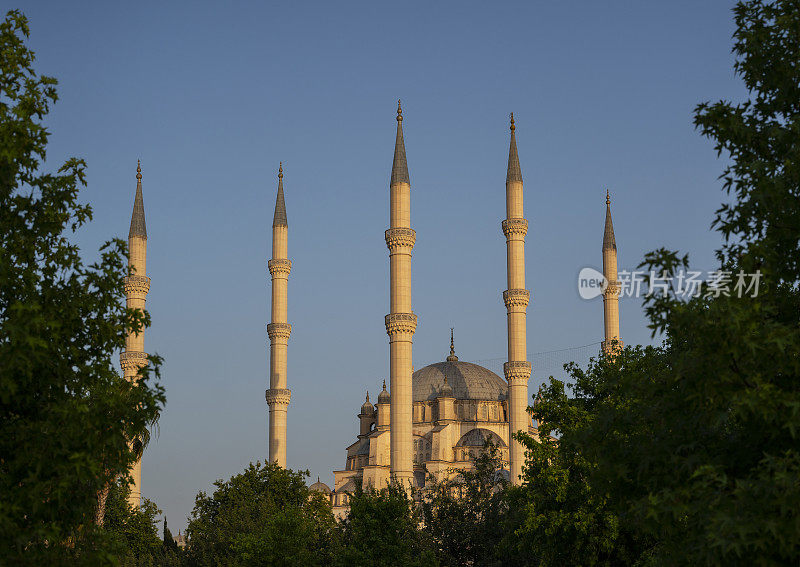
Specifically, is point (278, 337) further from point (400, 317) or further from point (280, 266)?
point (400, 317)

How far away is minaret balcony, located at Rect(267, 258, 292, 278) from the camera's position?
5450 cm

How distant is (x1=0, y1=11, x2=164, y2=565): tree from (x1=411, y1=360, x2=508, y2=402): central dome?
68590mm

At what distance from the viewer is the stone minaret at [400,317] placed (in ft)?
140

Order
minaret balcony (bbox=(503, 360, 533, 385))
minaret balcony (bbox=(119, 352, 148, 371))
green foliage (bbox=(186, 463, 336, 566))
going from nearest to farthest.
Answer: green foliage (bbox=(186, 463, 336, 566)) < minaret balcony (bbox=(503, 360, 533, 385)) < minaret balcony (bbox=(119, 352, 148, 371))

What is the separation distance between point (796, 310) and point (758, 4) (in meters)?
4.17

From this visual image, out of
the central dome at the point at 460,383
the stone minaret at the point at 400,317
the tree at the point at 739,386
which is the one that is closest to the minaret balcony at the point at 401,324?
the stone minaret at the point at 400,317

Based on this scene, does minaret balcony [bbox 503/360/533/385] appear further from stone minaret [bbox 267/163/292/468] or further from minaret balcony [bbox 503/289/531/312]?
stone minaret [bbox 267/163/292/468]

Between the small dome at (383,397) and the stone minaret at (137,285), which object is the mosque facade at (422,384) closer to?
the small dome at (383,397)

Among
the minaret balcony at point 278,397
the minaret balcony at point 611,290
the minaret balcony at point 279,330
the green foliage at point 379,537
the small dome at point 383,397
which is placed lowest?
the green foliage at point 379,537

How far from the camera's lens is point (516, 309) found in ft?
159

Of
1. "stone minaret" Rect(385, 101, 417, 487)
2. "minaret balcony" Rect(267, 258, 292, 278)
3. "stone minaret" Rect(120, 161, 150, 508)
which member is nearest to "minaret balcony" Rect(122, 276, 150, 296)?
"stone minaret" Rect(120, 161, 150, 508)

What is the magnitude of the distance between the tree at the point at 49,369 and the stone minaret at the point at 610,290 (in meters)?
43.6

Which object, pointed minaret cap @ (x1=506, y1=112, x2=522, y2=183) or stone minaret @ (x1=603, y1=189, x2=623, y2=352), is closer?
pointed minaret cap @ (x1=506, y1=112, x2=522, y2=183)

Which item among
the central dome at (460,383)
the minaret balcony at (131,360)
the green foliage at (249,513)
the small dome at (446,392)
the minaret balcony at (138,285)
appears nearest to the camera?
the green foliage at (249,513)
